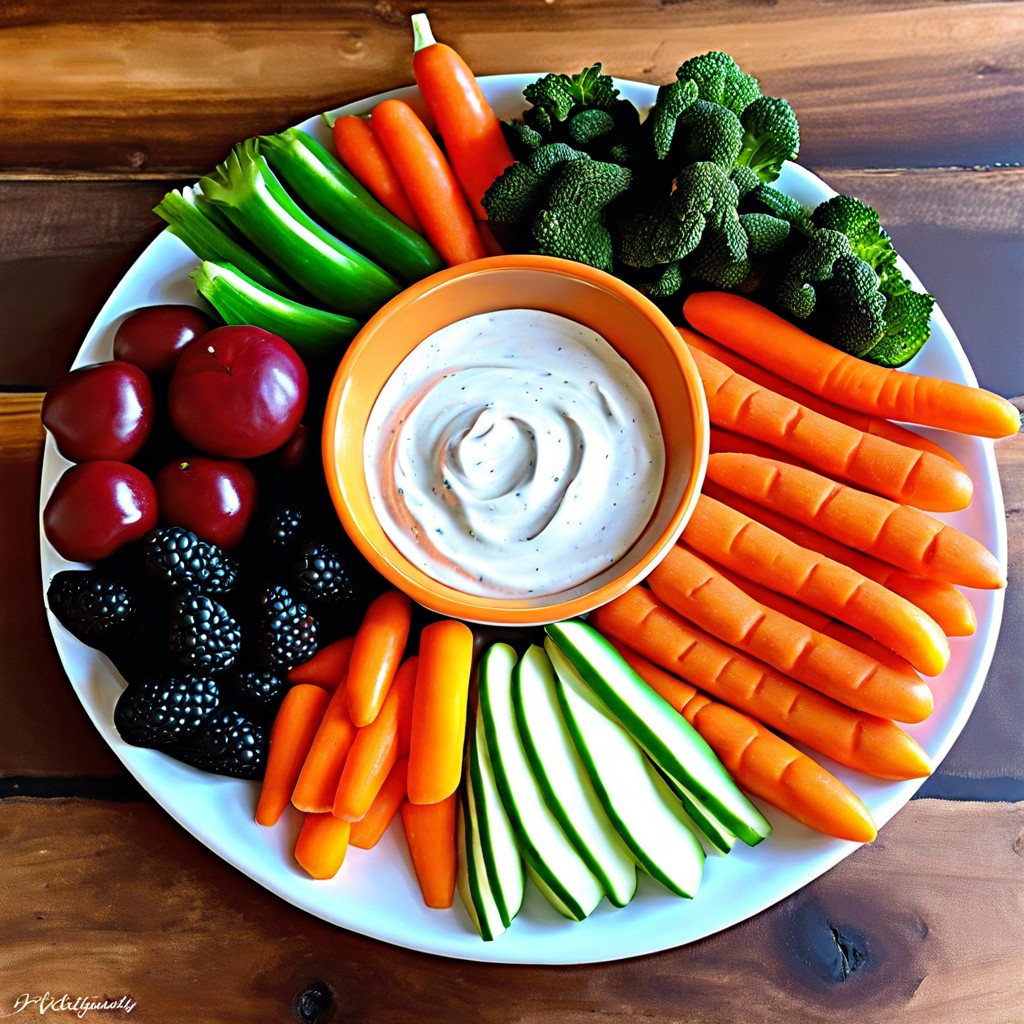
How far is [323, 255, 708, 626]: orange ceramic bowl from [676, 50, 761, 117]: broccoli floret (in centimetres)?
40

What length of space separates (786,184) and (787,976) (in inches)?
56.9

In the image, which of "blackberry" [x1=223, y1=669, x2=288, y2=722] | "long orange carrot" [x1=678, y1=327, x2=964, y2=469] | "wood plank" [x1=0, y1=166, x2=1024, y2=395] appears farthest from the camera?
"wood plank" [x1=0, y1=166, x2=1024, y2=395]

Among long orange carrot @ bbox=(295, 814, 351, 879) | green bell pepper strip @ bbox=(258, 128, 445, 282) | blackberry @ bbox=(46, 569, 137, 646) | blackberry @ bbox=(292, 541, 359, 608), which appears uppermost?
green bell pepper strip @ bbox=(258, 128, 445, 282)

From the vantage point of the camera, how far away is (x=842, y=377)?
69.6 inches

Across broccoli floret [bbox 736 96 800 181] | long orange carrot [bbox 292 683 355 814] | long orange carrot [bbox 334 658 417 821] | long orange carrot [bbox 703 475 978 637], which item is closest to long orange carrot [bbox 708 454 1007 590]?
long orange carrot [bbox 703 475 978 637]

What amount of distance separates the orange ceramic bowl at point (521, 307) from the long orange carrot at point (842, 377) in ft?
0.59

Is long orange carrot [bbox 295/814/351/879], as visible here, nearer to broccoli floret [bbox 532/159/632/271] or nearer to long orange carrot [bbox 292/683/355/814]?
long orange carrot [bbox 292/683/355/814]

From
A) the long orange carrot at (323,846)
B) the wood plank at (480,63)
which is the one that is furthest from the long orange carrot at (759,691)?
the wood plank at (480,63)

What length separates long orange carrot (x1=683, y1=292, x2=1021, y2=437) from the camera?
1.70 m

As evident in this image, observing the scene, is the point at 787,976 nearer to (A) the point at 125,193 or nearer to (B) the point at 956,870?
(B) the point at 956,870

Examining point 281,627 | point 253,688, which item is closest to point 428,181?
point 281,627

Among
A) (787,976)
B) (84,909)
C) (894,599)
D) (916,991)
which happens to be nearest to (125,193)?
(84,909)

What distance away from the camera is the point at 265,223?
70.7 inches

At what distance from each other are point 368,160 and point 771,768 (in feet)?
4.37
